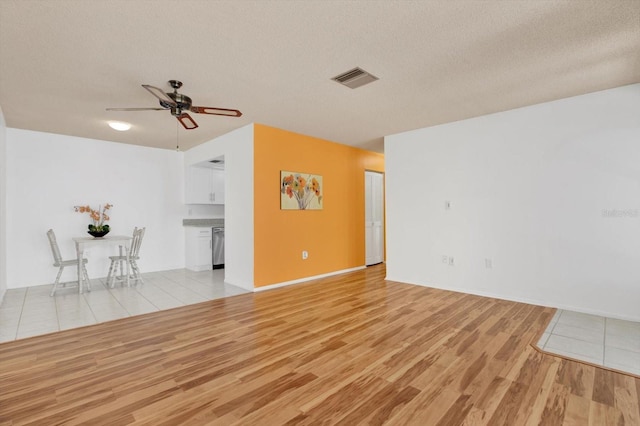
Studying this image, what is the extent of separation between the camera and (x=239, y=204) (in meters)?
5.02

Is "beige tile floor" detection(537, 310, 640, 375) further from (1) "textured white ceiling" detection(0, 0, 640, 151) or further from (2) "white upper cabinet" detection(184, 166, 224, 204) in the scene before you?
(2) "white upper cabinet" detection(184, 166, 224, 204)

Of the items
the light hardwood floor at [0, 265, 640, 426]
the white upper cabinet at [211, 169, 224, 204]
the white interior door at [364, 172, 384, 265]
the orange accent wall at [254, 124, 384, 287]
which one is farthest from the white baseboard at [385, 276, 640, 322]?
the white upper cabinet at [211, 169, 224, 204]

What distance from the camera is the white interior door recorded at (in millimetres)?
6812

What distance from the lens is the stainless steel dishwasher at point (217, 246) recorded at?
262 inches

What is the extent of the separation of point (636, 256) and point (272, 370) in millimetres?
4053

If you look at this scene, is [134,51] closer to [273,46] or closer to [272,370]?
[273,46]

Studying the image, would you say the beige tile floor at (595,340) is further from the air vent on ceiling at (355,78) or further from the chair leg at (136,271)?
the chair leg at (136,271)

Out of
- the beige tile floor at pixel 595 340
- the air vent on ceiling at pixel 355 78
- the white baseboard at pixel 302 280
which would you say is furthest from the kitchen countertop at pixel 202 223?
the beige tile floor at pixel 595 340

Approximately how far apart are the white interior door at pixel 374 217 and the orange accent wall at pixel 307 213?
232 millimetres

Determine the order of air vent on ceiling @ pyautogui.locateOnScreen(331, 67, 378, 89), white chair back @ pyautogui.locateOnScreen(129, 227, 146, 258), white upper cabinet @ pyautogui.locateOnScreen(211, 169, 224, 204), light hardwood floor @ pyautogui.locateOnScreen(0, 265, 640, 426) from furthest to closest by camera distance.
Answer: white upper cabinet @ pyautogui.locateOnScreen(211, 169, 224, 204) < white chair back @ pyautogui.locateOnScreen(129, 227, 146, 258) < air vent on ceiling @ pyautogui.locateOnScreen(331, 67, 378, 89) < light hardwood floor @ pyautogui.locateOnScreen(0, 265, 640, 426)

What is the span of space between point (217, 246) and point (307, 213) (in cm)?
247

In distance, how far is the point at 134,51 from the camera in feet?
8.55

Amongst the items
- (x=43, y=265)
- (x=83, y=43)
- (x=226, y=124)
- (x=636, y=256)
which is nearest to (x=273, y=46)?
(x=83, y=43)

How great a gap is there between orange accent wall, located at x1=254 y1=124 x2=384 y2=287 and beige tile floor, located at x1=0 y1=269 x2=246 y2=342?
886 mm
